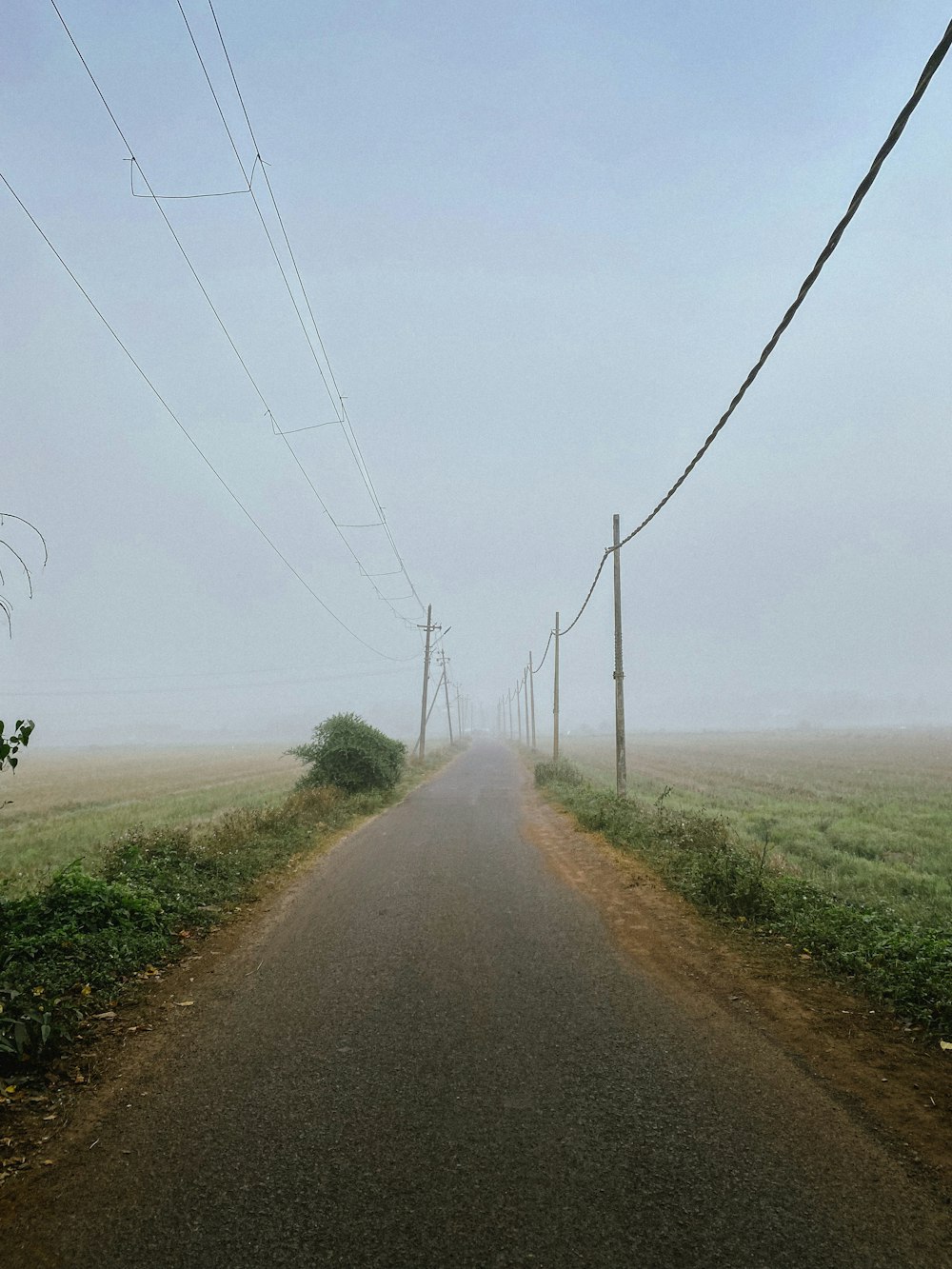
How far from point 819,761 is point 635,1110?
4364 cm

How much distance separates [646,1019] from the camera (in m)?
4.82

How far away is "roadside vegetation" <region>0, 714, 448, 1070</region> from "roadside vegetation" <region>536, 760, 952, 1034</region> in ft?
21.3

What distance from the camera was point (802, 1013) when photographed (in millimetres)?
4887

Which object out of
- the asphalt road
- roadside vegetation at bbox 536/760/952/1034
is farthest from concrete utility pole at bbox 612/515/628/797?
the asphalt road

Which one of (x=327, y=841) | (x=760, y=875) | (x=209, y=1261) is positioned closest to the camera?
(x=209, y=1261)

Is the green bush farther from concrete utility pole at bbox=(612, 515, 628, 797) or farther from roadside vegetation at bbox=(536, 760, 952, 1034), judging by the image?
roadside vegetation at bbox=(536, 760, 952, 1034)

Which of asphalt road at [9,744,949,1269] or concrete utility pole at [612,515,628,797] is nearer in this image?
asphalt road at [9,744,949,1269]

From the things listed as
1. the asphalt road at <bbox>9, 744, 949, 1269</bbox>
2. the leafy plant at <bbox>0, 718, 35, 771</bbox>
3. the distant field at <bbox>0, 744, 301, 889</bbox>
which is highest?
the leafy plant at <bbox>0, 718, 35, 771</bbox>

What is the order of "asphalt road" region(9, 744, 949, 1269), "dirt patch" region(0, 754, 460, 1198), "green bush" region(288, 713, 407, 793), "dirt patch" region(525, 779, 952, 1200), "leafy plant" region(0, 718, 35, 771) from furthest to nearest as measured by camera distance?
"green bush" region(288, 713, 407, 793), "leafy plant" region(0, 718, 35, 771), "dirt patch" region(525, 779, 952, 1200), "dirt patch" region(0, 754, 460, 1198), "asphalt road" region(9, 744, 949, 1269)

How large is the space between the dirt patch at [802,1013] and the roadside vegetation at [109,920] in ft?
16.6

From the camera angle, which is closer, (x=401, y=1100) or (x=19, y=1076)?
(x=401, y=1100)

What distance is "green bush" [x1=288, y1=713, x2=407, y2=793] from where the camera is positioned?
20062 millimetres

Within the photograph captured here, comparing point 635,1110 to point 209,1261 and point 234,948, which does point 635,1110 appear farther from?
point 234,948

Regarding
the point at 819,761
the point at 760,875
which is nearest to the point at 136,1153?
the point at 760,875
